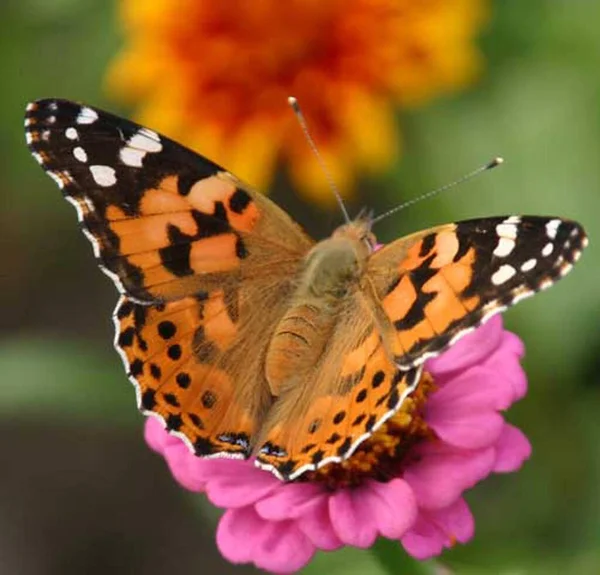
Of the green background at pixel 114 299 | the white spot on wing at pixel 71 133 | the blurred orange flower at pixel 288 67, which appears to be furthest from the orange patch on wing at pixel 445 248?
the blurred orange flower at pixel 288 67

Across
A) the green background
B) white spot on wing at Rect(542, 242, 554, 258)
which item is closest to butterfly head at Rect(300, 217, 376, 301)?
white spot on wing at Rect(542, 242, 554, 258)

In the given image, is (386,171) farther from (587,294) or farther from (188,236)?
(188,236)

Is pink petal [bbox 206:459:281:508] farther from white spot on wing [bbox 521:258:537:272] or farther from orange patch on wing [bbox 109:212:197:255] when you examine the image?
white spot on wing [bbox 521:258:537:272]

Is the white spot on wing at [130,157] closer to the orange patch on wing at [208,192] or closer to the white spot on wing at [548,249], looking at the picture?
the orange patch on wing at [208,192]

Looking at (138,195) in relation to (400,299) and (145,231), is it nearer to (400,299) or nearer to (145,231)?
(145,231)

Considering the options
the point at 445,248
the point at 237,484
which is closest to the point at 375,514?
A: the point at 237,484

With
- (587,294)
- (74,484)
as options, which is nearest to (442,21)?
(587,294)
